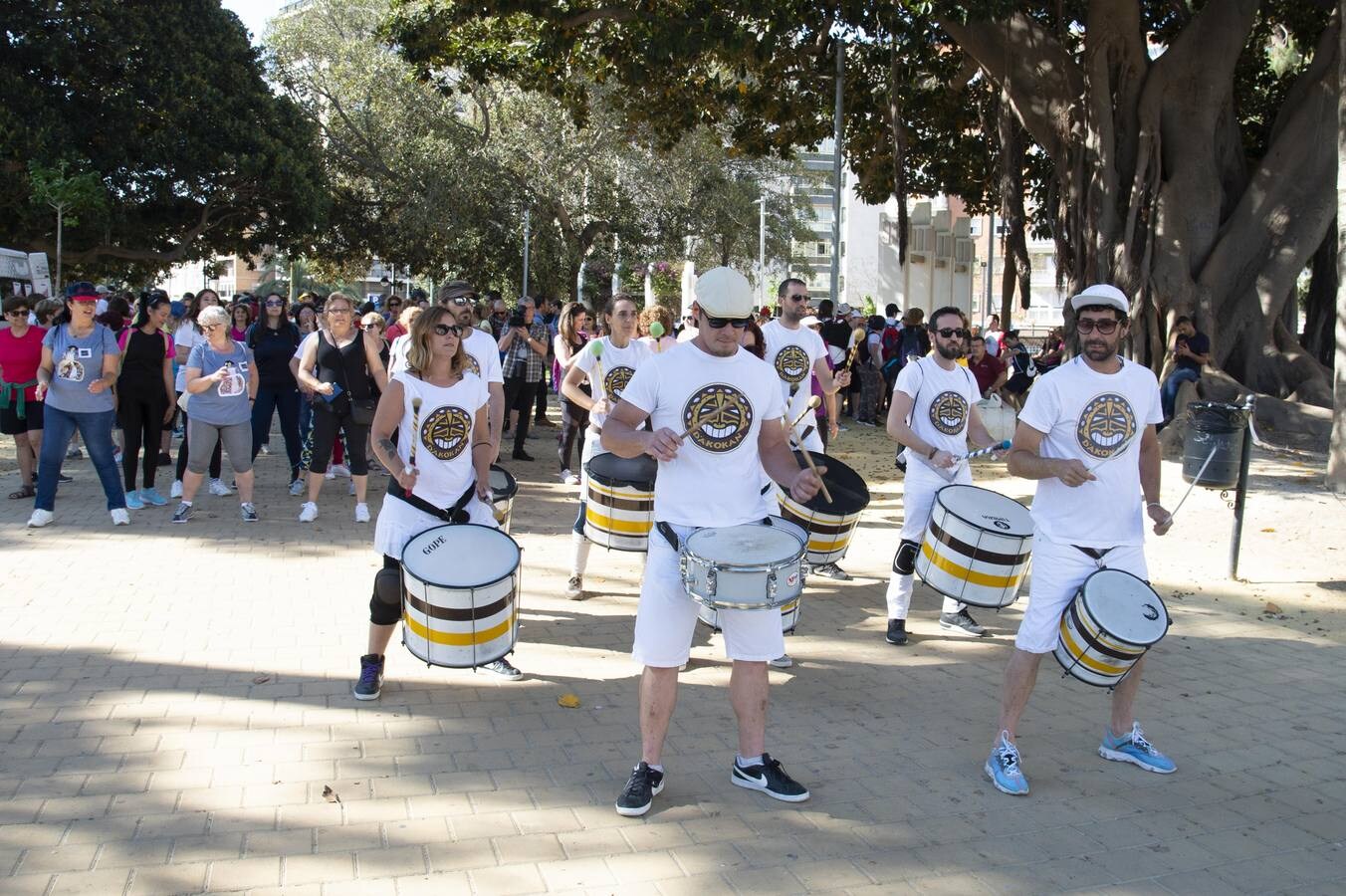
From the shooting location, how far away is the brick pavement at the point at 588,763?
395cm

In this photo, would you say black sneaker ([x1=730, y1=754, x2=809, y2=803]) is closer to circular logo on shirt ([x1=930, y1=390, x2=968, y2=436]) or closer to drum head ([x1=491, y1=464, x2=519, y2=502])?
drum head ([x1=491, y1=464, x2=519, y2=502])

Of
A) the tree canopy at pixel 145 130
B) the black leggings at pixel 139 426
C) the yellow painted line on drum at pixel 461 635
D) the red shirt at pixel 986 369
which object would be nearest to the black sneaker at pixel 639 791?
the yellow painted line on drum at pixel 461 635

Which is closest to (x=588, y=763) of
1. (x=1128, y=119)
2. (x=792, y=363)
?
(x=792, y=363)

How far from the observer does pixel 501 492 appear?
20.6 ft

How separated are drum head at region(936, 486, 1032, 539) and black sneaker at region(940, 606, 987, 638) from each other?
1170 millimetres

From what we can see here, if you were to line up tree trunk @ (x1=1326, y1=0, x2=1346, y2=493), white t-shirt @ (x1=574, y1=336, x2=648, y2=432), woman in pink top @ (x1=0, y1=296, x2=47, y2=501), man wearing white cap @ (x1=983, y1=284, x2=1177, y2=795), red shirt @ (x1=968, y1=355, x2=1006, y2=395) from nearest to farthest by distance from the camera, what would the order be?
1. man wearing white cap @ (x1=983, y1=284, x2=1177, y2=795)
2. white t-shirt @ (x1=574, y1=336, x2=648, y2=432)
3. woman in pink top @ (x1=0, y1=296, x2=47, y2=501)
4. tree trunk @ (x1=1326, y1=0, x2=1346, y2=493)
5. red shirt @ (x1=968, y1=355, x2=1006, y2=395)

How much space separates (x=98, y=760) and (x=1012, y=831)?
144 inches

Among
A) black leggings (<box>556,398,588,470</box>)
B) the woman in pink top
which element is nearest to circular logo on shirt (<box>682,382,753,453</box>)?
black leggings (<box>556,398,588,470</box>)

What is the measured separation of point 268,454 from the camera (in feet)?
48.2

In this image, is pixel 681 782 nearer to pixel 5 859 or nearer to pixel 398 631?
pixel 5 859

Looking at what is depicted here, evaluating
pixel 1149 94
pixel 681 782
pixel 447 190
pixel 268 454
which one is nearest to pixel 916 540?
pixel 681 782

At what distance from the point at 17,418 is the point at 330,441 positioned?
3.09 m

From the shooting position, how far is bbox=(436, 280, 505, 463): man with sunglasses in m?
6.00

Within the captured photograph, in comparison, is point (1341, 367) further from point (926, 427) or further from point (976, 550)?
point (976, 550)
